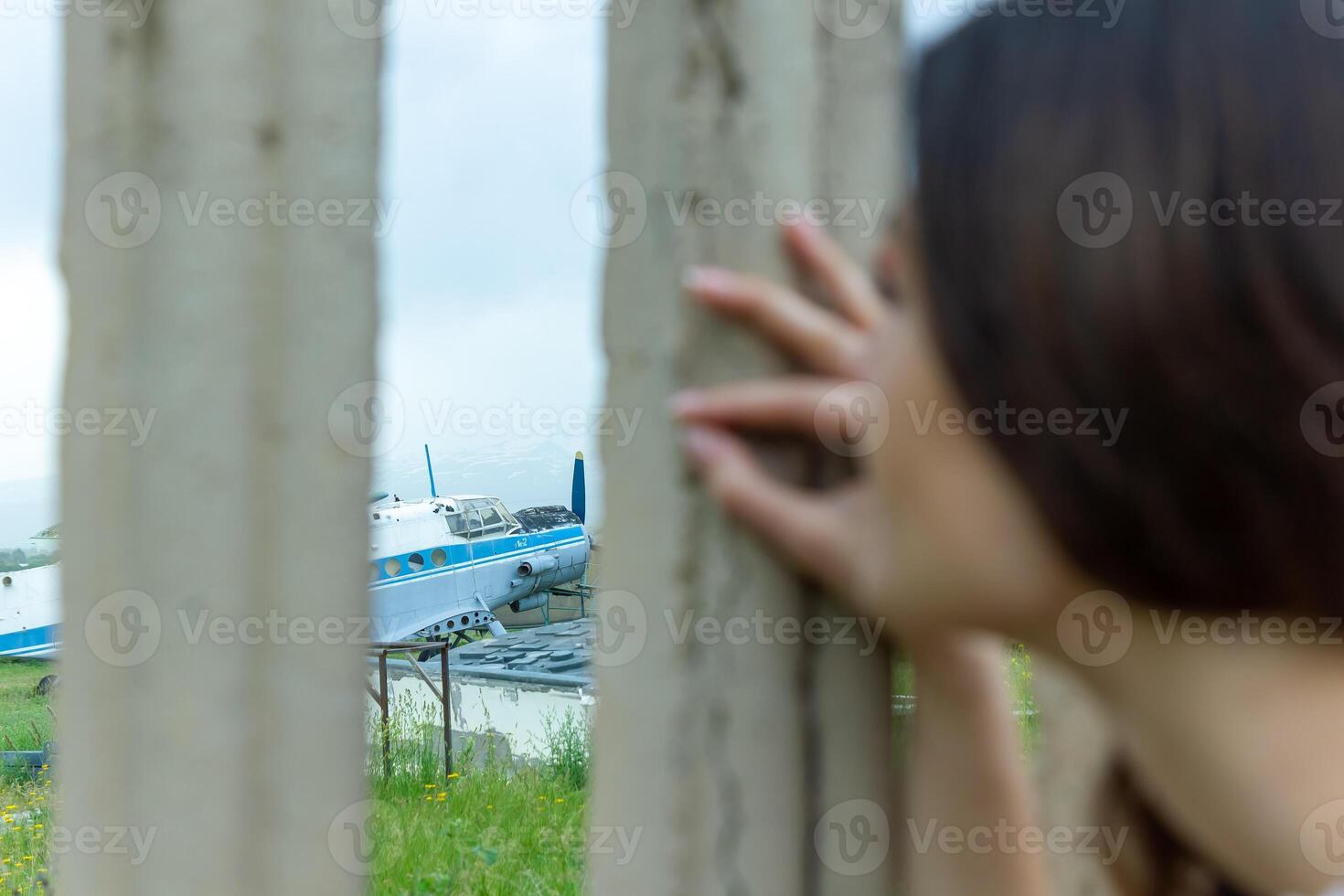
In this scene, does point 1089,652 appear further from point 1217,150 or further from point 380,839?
point 380,839

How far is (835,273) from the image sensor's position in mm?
706

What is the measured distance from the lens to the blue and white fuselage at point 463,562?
1312 centimetres

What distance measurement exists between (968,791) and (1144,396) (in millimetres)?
357

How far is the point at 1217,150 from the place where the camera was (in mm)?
524

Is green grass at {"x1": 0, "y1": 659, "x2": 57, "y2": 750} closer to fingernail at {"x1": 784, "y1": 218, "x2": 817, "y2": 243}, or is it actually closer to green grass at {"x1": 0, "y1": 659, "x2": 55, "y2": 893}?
green grass at {"x1": 0, "y1": 659, "x2": 55, "y2": 893}

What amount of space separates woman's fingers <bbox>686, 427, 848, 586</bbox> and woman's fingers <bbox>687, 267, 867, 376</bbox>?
0.08 metres

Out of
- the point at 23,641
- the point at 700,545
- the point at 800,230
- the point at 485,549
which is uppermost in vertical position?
the point at 800,230

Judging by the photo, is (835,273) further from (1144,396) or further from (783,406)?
(1144,396)

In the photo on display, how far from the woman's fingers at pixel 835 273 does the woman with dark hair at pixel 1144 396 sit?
4 cm

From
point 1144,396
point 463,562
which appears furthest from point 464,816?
point 463,562

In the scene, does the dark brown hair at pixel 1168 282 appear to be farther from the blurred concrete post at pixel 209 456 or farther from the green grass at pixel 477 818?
the green grass at pixel 477 818

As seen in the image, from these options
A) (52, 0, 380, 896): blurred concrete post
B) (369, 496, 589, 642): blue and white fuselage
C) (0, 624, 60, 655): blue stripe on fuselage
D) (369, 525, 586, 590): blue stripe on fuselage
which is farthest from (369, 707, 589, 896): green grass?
(369, 525, 586, 590): blue stripe on fuselage

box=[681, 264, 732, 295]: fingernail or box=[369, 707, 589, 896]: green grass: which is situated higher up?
box=[681, 264, 732, 295]: fingernail

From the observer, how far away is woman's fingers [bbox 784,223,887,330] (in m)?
0.70
